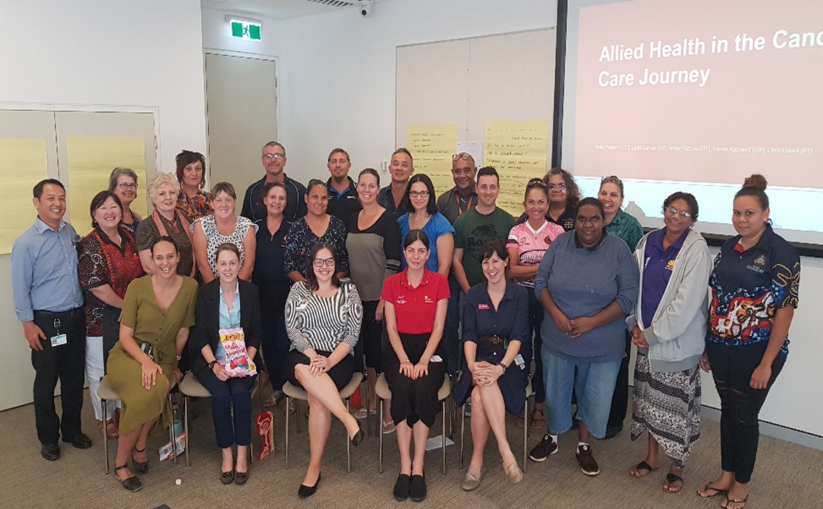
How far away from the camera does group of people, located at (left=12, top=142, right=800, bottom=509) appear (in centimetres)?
310

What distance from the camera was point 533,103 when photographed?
4879 mm

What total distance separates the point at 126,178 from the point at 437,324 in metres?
2.20

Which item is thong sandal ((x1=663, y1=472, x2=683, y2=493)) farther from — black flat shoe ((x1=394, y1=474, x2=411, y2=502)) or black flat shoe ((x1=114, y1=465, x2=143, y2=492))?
black flat shoe ((x1=114, y1=465, x2=143, y2=492))

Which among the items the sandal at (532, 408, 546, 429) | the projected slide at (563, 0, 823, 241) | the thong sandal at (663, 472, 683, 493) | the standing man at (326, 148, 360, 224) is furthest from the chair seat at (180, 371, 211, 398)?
the projected slide at (563, 0, 823, 241)

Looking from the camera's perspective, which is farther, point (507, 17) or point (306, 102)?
point (306, 102)

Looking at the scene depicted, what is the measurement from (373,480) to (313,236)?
145cm

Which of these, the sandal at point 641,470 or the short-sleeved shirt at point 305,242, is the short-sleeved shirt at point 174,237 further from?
the sandal at point 641,470

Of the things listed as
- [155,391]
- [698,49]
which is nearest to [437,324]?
[155,391]

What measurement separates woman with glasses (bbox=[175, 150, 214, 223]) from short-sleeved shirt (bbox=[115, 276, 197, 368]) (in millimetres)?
872

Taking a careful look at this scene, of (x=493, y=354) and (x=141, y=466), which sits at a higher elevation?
(x=493, y=354)

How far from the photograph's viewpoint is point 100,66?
4535mm

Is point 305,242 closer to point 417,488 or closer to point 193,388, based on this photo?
point 193,388

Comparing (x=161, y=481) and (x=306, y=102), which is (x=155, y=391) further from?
(x=306, y=102)

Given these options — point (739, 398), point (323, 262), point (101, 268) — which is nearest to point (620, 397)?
point (739, 398)
